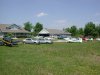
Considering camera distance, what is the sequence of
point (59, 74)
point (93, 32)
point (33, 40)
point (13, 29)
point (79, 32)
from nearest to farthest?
point (59, 74)
point (33, 40)
point (13, 29)
point (93, 32)
point (79, 32)

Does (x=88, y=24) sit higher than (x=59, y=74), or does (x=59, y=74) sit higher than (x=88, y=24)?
(x=88, y=24)

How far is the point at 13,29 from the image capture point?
8406cm

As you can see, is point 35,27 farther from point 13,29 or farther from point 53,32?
point 13,29

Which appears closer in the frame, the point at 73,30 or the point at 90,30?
the point at 90,30

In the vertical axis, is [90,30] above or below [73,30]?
below

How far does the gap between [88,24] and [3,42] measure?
64431 mm

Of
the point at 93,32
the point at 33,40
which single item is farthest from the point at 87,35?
the point at 33,40

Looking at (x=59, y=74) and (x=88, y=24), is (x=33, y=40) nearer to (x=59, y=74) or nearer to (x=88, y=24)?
(x=59, y=74)

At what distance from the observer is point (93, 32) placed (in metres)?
95.5

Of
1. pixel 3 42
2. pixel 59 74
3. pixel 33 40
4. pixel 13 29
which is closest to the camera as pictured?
pixel 59 74

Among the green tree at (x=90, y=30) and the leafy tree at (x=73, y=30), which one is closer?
the green tree at (x=90, y=30)

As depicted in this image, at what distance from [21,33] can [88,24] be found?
33283 millimetres

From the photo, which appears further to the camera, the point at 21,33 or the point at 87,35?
the point at 87,35

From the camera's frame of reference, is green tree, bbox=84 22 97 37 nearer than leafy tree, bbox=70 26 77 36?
Yes
